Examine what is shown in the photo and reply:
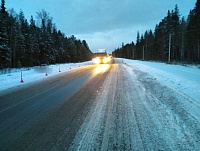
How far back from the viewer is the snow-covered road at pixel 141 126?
448 cm

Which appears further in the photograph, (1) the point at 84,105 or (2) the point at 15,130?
(1) the point at 84,105

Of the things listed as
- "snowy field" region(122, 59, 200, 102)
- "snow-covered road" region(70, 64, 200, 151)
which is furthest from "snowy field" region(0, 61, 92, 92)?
"snowy field" region(122, 59, 200, 102)

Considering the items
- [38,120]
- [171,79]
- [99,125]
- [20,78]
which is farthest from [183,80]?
[20,78]

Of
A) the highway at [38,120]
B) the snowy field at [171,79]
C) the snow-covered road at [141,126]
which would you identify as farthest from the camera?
the snowy field at [171,79]

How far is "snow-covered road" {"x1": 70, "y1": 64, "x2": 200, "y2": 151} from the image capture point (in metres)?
4.48

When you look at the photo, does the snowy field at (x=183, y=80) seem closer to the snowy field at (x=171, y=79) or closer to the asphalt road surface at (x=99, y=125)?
the snowy field at (x=171, y=79)

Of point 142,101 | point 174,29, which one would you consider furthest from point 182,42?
point 142,101

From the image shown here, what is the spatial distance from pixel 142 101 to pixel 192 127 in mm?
3372

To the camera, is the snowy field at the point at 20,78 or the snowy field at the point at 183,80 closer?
the snowy field at the point at 183,80

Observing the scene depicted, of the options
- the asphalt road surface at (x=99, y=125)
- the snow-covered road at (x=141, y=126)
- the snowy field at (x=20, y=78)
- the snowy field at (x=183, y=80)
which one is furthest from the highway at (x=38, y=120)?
the snowy field at (x=20, y=78)

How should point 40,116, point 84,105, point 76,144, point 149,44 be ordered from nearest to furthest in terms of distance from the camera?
point 76,144, point 40,116, point 84,105, point 149,44

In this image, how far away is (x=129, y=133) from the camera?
203 inches

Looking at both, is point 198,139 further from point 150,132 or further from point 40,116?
point 40,116

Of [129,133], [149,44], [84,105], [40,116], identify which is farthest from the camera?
[149,44]
